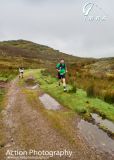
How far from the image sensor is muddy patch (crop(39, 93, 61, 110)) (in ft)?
56.3

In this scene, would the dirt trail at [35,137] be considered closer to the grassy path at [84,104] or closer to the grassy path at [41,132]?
the grassy path at [41,132]

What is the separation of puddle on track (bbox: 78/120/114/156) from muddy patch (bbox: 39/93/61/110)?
376 cm

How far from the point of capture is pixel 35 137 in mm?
11453

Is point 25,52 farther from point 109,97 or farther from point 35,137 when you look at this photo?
point 35,137

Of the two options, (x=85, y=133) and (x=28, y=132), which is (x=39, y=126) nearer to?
(x=28, y=132)

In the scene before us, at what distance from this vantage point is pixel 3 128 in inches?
508

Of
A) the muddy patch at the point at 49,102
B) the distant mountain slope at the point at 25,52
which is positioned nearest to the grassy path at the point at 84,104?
the muddy patch at the point at 49,102

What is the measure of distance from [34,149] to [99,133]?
302cm

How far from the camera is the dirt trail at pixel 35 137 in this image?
33.1 ft

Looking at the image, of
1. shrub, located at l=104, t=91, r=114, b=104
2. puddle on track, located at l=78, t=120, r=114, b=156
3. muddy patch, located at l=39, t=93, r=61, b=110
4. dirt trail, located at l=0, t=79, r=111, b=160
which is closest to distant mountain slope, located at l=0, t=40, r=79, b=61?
muddy patch, located at l=39, t=93, r=61, b=110

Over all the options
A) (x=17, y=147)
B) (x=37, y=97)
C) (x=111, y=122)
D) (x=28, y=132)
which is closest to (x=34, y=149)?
(x=17, y=147)

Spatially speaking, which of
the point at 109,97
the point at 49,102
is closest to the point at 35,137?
the point at 49,102

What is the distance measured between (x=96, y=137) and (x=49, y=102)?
758 centimetres

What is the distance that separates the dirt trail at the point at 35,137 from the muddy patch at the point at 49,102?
1.50m
